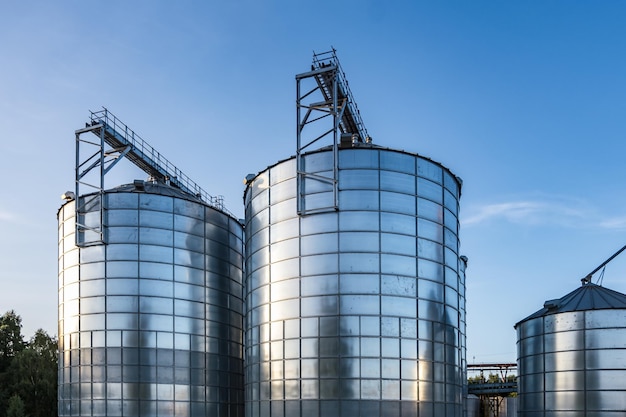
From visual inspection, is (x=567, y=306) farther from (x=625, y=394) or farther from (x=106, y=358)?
(x=106, y=358)

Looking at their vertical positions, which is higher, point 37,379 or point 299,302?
point 299,302

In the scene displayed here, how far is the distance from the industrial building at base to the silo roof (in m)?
0.23

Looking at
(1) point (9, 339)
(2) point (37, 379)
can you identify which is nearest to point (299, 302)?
(2) point (37, 379)

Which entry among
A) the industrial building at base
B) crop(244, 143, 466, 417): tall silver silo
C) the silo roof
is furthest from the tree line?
the silo roof

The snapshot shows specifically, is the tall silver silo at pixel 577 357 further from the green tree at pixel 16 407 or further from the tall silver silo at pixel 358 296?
the green tree at pixel 16 407

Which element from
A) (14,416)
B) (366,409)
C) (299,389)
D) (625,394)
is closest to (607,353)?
(625,394)

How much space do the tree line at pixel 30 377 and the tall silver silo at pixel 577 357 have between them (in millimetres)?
44577

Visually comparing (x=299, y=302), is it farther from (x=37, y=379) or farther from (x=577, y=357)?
(x=37, y=379)

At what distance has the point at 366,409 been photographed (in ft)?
78.5

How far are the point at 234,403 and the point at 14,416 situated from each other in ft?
87.4

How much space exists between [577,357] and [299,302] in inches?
612

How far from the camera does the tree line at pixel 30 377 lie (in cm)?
5527

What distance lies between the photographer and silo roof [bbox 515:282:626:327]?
30453 millimetres

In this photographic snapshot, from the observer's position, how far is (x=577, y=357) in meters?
29.8
